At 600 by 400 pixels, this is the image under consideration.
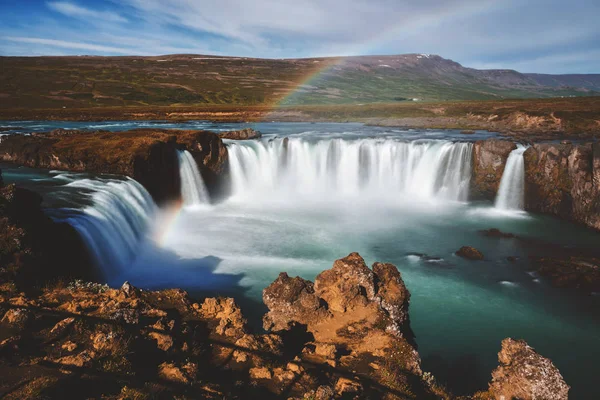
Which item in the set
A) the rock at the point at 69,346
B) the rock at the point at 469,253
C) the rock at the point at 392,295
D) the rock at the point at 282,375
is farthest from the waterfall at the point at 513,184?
the rock at the point at 69,346

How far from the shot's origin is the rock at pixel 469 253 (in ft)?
70.0

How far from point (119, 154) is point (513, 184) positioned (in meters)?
33.0

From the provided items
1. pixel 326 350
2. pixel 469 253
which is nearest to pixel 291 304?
pixel 326 350

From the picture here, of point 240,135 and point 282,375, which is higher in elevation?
point 240,135

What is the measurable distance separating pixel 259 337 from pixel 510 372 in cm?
588

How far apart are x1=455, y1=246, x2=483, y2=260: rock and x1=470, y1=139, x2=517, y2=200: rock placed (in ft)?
42.2

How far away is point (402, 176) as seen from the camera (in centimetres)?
3659

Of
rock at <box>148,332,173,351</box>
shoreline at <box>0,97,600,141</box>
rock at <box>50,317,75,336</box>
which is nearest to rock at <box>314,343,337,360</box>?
rock at <box>148,332,173,351</box>

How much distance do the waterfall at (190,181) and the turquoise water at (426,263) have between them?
1.05 metres

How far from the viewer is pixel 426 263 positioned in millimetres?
20859

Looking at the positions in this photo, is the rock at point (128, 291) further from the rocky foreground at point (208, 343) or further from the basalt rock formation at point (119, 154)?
the basalt rock formation at point (119, 154)

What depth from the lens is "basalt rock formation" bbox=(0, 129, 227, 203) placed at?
1000 inches

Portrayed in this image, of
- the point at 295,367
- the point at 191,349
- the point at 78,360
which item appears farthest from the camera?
the point at 191,349

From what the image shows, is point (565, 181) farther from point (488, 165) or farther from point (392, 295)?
point (392, 295)
